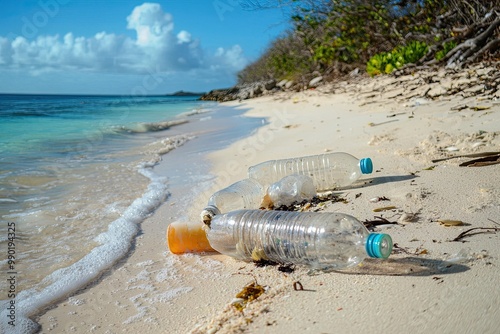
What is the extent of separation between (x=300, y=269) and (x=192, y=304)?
15.8 inches

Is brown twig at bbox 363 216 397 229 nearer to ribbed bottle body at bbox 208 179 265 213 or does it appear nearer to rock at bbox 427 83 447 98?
ribbed bottle body at bbox 208 179 265 213

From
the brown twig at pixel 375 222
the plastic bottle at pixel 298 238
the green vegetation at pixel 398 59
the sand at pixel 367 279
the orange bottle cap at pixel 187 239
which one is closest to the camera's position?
the sand at pixel 367 279

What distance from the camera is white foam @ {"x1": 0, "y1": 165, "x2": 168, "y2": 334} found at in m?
1.59

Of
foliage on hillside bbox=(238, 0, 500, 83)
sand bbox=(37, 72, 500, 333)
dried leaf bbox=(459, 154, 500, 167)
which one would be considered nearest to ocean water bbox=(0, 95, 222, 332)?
sand bbox=(37, 72, 500, 333)

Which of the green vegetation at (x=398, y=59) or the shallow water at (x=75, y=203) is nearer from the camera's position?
the shallow water at (x=75, y=203)

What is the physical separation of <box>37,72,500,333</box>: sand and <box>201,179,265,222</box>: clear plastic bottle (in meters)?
0.27

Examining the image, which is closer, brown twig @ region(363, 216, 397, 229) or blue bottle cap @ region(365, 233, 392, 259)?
blue bottle cap @ region(365, 233, 392, 259)

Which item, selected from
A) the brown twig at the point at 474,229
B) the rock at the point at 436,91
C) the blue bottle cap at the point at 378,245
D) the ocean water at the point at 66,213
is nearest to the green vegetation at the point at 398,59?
the rock at the point at 436,91

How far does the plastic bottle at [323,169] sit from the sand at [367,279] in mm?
103

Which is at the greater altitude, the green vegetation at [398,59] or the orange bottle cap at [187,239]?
the green vegetation at [398,59]

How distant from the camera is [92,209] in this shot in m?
2.82

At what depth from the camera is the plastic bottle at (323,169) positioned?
2.57 m

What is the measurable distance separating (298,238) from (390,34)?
374 inches

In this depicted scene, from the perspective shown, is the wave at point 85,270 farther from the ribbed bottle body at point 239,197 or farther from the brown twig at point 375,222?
the brown twig at point 375,222
